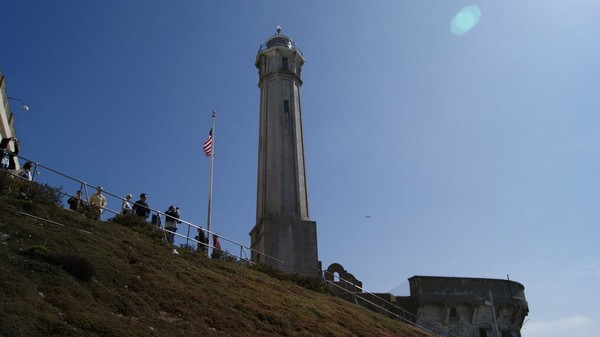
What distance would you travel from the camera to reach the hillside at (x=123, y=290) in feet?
36.3

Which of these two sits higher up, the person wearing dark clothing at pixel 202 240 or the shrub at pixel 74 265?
the person wearing dark clothing at pixel 202 240

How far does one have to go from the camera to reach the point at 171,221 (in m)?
23.7

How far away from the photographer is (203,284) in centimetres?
1748

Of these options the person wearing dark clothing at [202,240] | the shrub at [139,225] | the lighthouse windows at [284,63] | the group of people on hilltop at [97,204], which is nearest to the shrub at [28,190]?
the group of people on hilltop at [97,204]

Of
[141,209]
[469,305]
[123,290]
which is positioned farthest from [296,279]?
[123,290]

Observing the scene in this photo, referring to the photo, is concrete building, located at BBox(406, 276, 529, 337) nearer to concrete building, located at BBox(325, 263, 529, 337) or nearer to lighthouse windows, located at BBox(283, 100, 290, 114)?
concrete building, located at BBox(325, 263, 529, 337)

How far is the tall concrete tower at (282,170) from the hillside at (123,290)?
1072cm

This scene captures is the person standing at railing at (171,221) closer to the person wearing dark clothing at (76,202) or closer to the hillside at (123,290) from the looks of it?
the hillside at (123,290)

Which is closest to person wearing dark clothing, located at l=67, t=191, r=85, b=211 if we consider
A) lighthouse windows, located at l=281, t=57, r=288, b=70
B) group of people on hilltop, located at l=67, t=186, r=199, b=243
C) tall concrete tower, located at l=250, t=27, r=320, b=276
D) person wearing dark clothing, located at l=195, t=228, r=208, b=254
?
group of people on hilltop, located at l=67, t=186, r=199, b=243

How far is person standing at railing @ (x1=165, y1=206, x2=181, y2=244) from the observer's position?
22.8 metres

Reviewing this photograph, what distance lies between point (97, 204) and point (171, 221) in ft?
11.8

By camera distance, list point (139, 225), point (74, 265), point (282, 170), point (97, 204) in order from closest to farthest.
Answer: point (74, 265), point (97, 204), point (139, 225), point (282, 170)

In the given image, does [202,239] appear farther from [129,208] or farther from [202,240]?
[129,208]

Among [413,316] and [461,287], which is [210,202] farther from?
[461,287]
